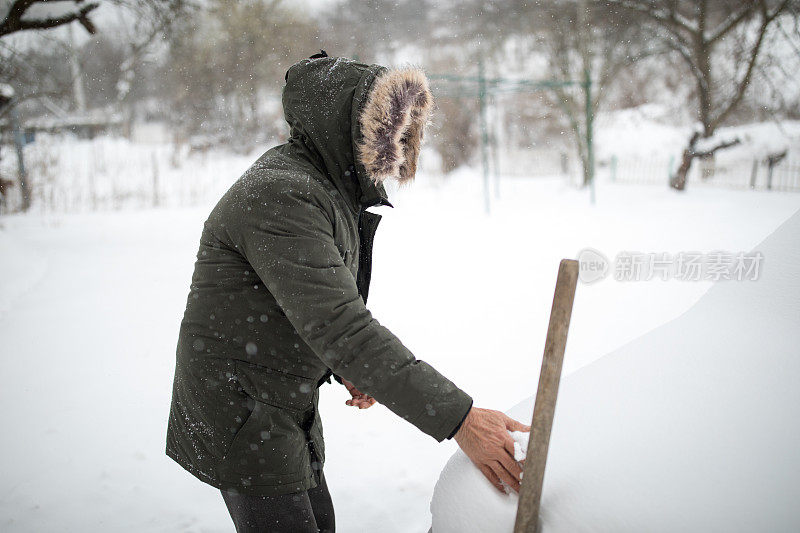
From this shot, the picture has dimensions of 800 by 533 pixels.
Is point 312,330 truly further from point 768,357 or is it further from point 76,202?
point 76,202

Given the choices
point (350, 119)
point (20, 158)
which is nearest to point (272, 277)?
point (350, 119)

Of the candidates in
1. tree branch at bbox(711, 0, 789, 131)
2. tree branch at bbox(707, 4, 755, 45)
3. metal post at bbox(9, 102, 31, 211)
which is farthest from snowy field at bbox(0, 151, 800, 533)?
tree branch at bbox(707, 4, 755, 45)

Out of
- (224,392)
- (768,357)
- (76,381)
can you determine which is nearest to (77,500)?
(76,381)

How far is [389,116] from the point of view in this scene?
122cm

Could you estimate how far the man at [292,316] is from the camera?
1019 mm

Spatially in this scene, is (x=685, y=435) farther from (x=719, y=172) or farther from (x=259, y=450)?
(x=719, y=172)

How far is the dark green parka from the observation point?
1.06 m

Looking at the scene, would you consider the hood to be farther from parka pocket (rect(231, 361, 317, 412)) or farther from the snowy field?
the snowy field

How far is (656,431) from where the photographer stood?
105 cm

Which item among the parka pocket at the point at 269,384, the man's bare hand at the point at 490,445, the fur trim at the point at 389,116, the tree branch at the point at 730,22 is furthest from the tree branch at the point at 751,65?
the parka pocket at the point at 269,384

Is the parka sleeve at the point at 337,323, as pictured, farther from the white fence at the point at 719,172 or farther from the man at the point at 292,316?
the white fence at the point at 719,172

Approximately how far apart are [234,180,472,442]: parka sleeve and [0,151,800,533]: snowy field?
1512 mm

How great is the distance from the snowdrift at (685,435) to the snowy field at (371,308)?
1337 mm

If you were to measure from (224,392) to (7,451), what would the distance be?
2.66 meters
